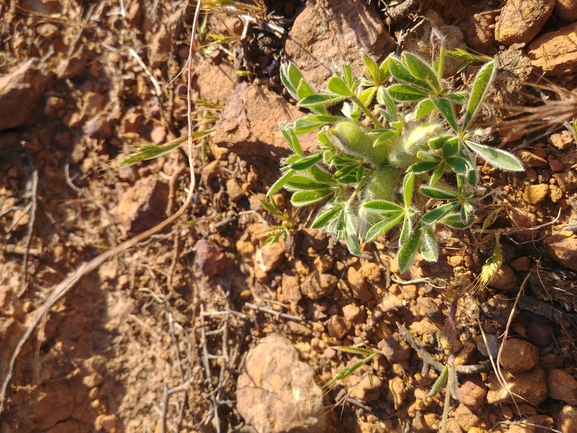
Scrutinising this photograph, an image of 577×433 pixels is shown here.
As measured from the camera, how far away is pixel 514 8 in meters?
1.89

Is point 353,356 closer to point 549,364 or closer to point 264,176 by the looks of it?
point 549,364

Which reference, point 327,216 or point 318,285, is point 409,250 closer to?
point 327,216

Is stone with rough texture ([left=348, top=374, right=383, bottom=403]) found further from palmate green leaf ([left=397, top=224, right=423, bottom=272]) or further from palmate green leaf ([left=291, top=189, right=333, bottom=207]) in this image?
palmate green leaf ([left=291, top=189, right=333, bottom=207])

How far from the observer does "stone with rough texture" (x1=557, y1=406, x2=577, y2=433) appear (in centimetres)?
191

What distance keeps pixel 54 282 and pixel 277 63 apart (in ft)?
6.74

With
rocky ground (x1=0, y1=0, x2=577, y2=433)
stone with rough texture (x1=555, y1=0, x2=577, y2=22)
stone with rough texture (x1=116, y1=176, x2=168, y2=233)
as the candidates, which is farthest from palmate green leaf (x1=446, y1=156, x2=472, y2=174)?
stone with rough texture (x1=116, y1=176, x2=168, y2=233)

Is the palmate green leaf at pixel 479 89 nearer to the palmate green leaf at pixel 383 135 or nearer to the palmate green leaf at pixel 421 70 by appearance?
the palmate green leaf at pixel 421 70

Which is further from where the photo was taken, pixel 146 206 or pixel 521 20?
pixel 146 206

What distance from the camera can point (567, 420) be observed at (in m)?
1.93

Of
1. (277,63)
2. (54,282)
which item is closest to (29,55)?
(54,282)

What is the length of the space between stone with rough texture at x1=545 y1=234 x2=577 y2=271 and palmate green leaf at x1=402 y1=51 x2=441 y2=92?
0.78m

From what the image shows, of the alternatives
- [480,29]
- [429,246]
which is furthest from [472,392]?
[480,29]

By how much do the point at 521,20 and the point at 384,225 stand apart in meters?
1.03

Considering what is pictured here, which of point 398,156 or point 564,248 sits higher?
point 398,156
